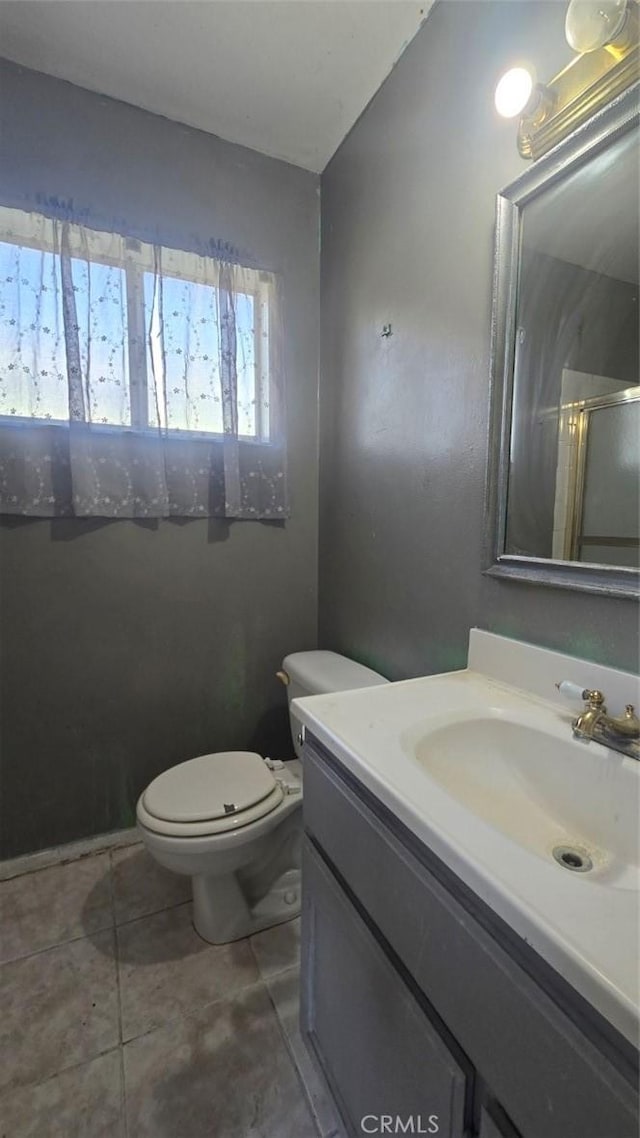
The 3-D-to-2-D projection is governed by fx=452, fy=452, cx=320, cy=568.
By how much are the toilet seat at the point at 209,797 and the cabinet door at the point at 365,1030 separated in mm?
326

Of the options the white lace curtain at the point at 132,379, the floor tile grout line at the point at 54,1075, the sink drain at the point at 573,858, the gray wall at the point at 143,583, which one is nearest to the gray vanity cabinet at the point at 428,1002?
the sink drain at the point at 573,858

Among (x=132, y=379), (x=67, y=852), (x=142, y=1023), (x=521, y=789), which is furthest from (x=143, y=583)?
(x=521, y=789)

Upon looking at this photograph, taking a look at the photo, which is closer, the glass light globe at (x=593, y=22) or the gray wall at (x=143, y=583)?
the glass light globe at (x=593, y=22)

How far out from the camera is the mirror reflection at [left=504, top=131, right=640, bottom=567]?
0.77 meters

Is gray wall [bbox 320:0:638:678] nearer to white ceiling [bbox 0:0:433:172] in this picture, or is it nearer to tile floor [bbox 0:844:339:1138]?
white ceiling [bbox 0:0:433:172]

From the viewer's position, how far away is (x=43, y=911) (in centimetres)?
136

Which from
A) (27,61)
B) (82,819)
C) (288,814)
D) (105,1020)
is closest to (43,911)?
(82,819)

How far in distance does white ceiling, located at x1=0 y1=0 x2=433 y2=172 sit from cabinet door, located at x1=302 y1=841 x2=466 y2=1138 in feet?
6.61

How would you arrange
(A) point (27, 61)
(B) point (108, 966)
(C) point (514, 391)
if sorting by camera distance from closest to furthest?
(C) point (514, 391) → (B) point (108, 966) → (A) point (27, 61)

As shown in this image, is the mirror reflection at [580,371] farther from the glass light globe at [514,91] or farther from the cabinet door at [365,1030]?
the cabinet door at [365,1030]

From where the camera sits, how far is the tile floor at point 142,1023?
0.89 meters

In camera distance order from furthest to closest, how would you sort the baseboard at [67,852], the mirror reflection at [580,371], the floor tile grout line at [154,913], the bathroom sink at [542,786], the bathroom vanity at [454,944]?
the baseboard at [67,852]
the floor tile grout line at [154,913]
the mirror reflection at [580,371]
the bathroom sink at [542,786]
the bathroom vanity at [454,944]

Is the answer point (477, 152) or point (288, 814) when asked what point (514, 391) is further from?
point (288, 814)

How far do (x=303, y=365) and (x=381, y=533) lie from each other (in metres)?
0.80
